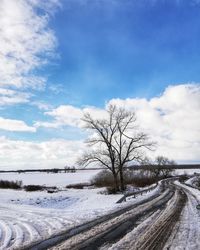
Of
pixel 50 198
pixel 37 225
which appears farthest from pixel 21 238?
pixel 50 198

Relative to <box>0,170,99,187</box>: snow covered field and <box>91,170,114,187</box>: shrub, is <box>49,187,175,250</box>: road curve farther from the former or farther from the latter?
<box>0,170,99,187</box>: snow covered field

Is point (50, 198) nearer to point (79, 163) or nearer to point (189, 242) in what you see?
point (79, 163)

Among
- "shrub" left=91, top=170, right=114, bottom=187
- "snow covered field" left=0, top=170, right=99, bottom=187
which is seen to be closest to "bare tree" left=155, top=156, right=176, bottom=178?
"snow covered field" left=0, top=170, right=99, bottom=187

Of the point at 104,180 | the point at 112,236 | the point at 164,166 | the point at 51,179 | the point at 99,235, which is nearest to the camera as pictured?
the point at 112,236

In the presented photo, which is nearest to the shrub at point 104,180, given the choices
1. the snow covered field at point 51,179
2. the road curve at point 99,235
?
the snow covered field at point 51,179

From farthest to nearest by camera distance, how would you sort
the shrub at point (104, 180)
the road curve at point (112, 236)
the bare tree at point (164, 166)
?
the bare tree at point (164, 166)
the shrub at point (104, 180)
the road curve at point (112, 236)

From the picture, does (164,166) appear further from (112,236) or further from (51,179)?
(112,236)

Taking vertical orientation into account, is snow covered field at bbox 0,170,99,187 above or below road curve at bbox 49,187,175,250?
above

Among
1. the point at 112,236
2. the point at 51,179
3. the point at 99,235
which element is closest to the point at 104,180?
the point at 51,179

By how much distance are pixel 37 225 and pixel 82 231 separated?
2.83 m

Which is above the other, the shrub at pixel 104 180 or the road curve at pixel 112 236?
the shrub at pixel 104 180

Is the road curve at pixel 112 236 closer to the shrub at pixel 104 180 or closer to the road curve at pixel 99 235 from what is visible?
the road curve at pixel 99 235

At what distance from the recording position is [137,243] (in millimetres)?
8922

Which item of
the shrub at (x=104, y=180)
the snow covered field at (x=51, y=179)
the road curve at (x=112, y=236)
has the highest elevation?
the snow covered field at (x=51, y=179)
